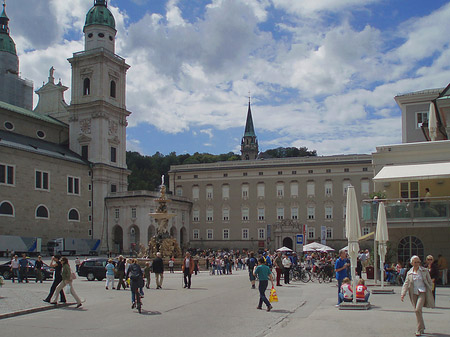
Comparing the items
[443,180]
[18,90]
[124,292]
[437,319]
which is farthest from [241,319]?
[18,90]

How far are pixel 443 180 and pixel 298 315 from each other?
595 inches

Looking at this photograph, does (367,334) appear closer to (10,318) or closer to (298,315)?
(298,315)

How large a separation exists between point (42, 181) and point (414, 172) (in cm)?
5012

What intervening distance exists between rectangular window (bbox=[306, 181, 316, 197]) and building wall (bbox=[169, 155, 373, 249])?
320 mm

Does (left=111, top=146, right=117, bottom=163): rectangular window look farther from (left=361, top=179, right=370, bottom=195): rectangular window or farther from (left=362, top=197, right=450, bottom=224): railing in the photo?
(left=362, top=197, right=450, bottom=224): railing

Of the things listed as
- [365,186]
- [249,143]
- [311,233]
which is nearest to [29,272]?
[311,233]

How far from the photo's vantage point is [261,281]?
1641 centimetres

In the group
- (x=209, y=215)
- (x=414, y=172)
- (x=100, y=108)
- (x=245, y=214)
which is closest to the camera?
(x=414, y=172)

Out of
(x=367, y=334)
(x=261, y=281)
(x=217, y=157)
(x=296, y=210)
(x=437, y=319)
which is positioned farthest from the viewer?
(x=217, y=157)

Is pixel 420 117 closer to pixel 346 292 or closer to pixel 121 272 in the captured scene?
pixel 121 272

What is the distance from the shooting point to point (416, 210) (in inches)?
998

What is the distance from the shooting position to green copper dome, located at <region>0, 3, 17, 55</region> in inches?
3432

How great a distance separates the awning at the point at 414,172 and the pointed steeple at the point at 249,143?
350 ft

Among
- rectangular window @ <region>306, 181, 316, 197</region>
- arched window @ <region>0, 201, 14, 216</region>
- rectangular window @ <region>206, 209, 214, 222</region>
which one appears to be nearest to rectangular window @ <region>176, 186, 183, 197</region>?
rectangular window @ <region>206, 209, 214, 222</region>
